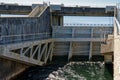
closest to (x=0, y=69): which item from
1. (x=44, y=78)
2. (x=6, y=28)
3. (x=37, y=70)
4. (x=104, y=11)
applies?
(x=6, y=28)

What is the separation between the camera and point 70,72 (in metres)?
35.2

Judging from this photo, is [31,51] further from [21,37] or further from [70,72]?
[70,72]

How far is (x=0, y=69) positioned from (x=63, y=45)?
1939cm

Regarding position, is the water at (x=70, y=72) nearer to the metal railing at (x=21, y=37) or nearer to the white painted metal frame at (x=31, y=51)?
the white painted metal frame at (x=31, y=51)

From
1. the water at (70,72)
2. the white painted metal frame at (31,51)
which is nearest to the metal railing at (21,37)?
the white painted metal frame at (31,51)

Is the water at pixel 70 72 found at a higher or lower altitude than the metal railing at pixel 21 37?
lower

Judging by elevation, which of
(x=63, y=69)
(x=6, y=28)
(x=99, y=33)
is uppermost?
(x=6, y=28)

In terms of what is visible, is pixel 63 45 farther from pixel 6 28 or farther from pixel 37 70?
pixel 6 28

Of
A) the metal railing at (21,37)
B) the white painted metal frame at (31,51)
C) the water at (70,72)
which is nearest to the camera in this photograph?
the white painted metal frame at (31,51)

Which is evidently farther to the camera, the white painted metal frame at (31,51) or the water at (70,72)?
the water at (70,72)

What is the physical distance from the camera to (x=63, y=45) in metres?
44.8

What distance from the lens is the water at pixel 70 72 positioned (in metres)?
32.2

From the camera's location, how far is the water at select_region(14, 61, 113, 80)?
32.2 metres

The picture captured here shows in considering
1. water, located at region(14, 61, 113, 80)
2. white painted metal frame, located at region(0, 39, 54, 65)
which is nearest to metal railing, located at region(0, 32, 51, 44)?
white painted metal frame, located at region(0, 39, 54, 65)
